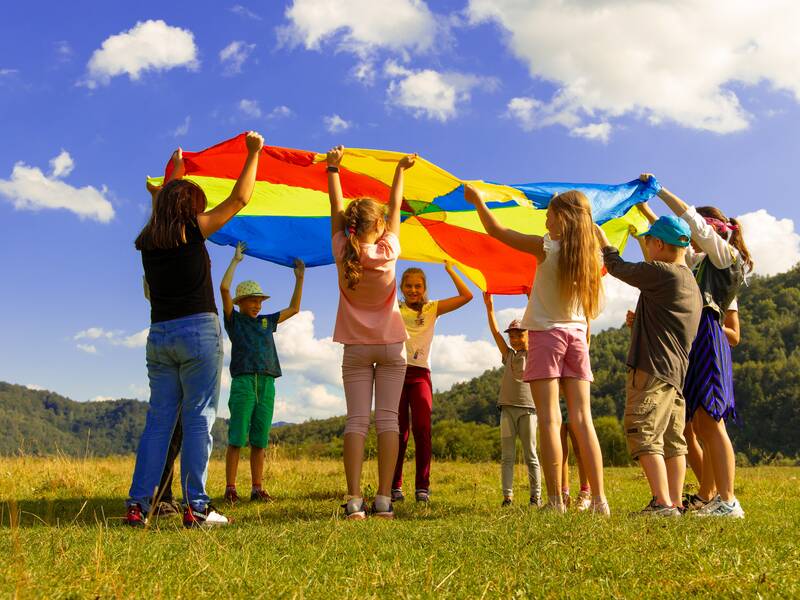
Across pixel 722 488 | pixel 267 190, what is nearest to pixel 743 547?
pixel 722 488

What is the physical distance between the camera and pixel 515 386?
19.2ft

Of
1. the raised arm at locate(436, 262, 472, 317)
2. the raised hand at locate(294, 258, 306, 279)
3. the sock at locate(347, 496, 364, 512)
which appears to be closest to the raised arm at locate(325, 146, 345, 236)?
the sock at locate(347, 496, 364, 512)

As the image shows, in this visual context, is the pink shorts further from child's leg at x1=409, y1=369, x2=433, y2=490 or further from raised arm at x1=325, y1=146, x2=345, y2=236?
child's leg at x1=409, y1=369, x2=433, y2=490

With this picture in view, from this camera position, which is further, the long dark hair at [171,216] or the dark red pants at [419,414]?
the dark red pants at [419,414]

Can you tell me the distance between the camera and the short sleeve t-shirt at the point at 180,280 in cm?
405

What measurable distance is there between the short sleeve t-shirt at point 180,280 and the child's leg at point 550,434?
2.03 meters

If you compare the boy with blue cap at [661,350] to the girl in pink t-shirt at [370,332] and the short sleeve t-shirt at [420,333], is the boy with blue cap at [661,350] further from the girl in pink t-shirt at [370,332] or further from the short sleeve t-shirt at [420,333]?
the short sleeve t-shirt at [420,333]

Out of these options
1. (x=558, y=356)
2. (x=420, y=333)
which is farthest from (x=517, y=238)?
(x=420, y=333)

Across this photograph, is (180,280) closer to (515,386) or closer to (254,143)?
(254,143)

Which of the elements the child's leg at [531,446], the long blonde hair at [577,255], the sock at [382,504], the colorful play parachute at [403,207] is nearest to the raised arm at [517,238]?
the long blonde hair at [577,255]

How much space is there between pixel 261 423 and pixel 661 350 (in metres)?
3.33

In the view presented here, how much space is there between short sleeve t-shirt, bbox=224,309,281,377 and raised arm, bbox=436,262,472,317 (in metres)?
1.47

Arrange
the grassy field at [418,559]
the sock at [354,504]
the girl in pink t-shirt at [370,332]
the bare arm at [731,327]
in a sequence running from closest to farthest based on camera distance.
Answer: the grassy field at [418,559], the sock at [354,504], the girl in pink t-shirt at [370,332], the bare arm at [731,327]

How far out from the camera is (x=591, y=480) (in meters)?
3.97
